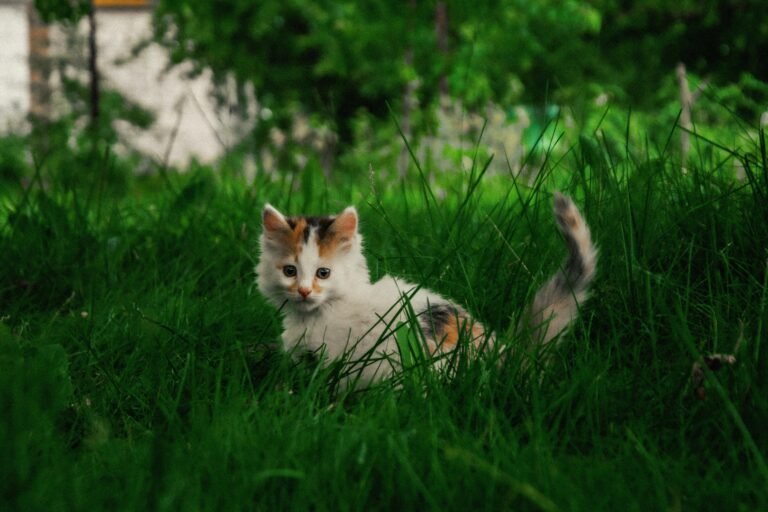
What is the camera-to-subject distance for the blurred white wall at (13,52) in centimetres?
1462

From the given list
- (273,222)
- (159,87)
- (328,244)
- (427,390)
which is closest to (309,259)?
(328,244)

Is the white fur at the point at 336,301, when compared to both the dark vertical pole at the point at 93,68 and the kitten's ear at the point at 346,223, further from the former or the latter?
the dark vertical pole at the point at 93,68

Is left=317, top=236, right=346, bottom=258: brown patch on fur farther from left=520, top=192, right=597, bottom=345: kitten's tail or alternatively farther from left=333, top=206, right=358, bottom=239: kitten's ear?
left=520, top=192, right=597, bottom=345: kitten's tail

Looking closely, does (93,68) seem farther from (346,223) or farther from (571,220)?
(571,220)

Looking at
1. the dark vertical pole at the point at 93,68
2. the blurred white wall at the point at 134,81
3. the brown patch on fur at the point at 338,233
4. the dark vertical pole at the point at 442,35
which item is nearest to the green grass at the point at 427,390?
the brown patch on fur at the point at 338,233

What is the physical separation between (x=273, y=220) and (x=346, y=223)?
246mm

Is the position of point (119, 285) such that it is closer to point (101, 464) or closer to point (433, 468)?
point (101, 464)

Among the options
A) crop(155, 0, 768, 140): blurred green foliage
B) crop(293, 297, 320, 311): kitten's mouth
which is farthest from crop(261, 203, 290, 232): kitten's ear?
crop(155, 0, 768, 140): blurred green foliage

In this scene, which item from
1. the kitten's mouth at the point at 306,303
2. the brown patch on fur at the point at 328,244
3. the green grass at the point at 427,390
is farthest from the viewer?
the brown patch on fur at the point at 328,244

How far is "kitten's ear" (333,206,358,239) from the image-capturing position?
2803mm

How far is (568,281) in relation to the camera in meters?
2.30

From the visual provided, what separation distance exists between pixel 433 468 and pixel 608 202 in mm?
1452

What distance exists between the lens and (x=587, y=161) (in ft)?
10.4

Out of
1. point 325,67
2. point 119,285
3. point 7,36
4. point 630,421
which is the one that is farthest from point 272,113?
point 630,421
